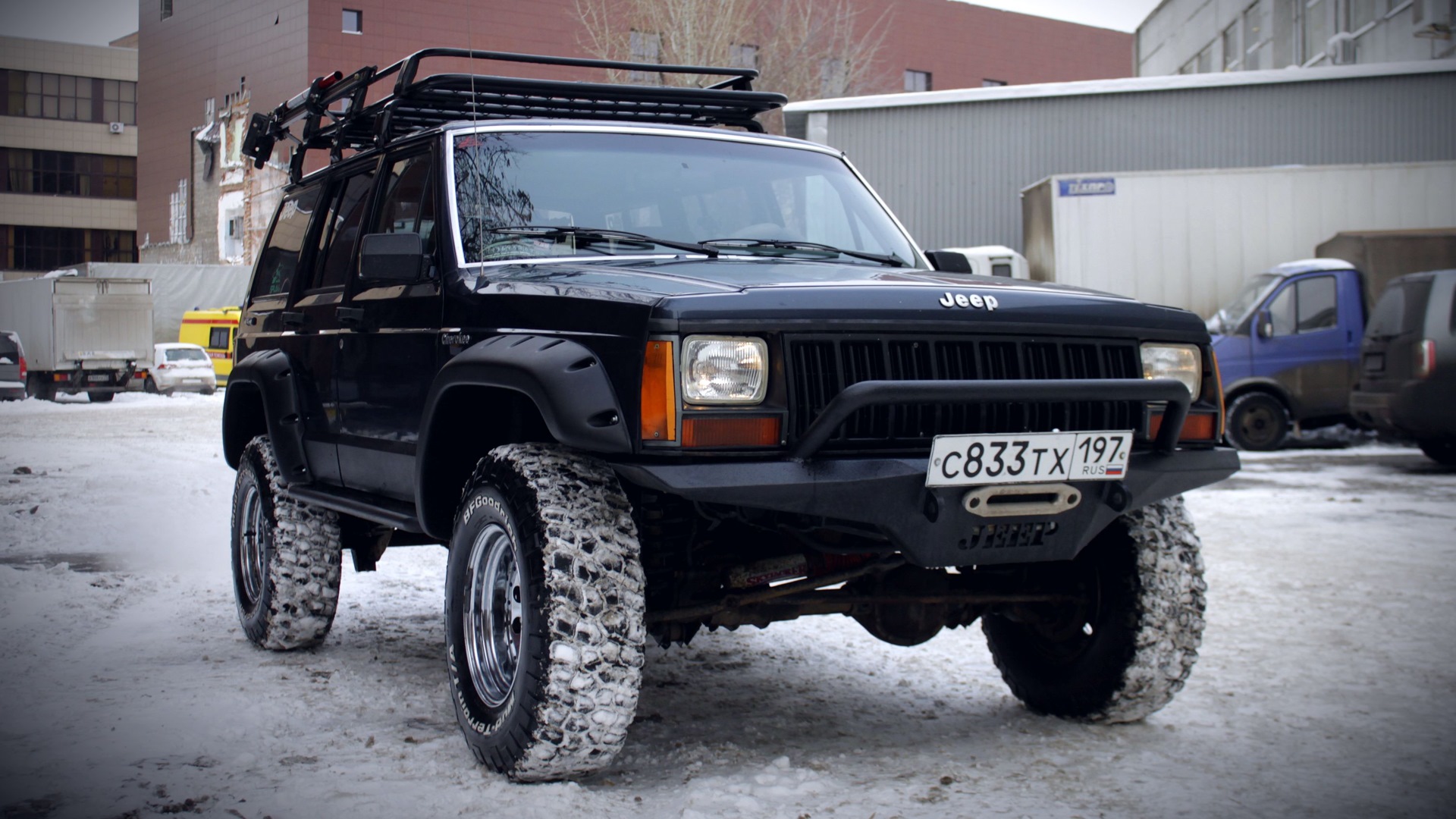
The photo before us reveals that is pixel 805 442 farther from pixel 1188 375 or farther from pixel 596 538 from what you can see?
pixel 1188 375

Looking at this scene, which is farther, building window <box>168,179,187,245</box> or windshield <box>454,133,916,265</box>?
building window <box>168,179,187,245</box>

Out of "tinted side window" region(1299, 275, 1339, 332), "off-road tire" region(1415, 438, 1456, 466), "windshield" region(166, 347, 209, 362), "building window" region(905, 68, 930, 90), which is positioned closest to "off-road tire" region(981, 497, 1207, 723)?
"off-road tire" region(1415, 438, 1456, 466)

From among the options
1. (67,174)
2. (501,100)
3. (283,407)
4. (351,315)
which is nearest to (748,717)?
(351,315)

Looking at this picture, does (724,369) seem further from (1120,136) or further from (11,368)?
(11,368)

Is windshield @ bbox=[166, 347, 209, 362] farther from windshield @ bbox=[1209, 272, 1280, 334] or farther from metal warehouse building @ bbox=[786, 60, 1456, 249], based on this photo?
windshield @ bbox=[1209, 272, 1280, 334]

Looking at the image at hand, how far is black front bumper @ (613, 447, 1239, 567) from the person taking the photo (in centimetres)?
304

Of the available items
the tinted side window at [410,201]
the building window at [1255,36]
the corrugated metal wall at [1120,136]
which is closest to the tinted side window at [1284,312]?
the corrugated metal wall at [1120,136]

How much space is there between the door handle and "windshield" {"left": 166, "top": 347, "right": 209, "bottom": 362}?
86.7ft

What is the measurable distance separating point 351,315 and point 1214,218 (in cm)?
1442

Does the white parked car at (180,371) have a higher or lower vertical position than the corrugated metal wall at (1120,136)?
lower

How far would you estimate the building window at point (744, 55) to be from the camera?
87.6 feet

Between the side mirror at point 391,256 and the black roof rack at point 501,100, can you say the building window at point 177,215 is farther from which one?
the side mirror at point 391,256

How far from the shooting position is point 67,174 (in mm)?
26031

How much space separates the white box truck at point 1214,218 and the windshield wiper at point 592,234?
44.6 feet
